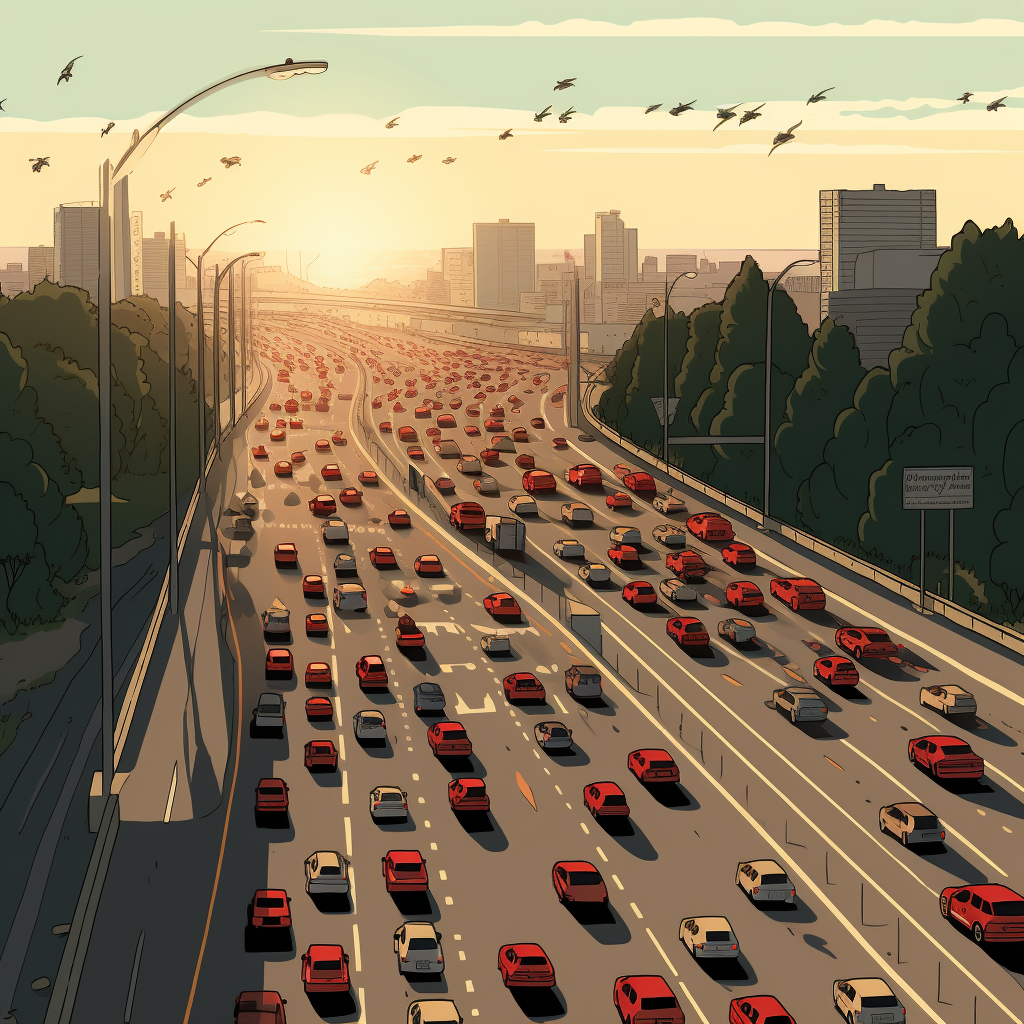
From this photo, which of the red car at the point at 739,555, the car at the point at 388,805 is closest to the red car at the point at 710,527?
the red car at the point at 739,555

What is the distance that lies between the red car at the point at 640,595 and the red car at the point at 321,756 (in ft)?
74.0

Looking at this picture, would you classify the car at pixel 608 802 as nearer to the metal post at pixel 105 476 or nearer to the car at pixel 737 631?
the metal post at pixel 105 476

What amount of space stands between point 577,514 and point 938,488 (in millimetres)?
20610

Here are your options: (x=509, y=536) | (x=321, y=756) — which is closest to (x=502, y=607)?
(x=509, y=536)

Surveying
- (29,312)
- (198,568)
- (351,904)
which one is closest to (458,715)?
(351,904)

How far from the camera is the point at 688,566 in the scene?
69812mm

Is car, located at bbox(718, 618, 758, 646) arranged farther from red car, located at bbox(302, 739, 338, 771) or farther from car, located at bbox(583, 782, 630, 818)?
red car, located at bbox(302, 739, 338, 771)

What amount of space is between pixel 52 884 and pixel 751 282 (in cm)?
9162

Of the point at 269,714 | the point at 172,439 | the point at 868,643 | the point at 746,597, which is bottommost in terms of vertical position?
Answer: the point at 269,714

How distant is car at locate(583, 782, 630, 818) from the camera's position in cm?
4212

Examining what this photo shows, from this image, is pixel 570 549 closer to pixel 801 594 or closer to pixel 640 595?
pixel 640 595

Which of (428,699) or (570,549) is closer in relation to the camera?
(428,699)

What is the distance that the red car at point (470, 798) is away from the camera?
140 ft

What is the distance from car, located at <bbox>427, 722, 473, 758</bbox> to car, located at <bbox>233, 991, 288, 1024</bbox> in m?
17.6
